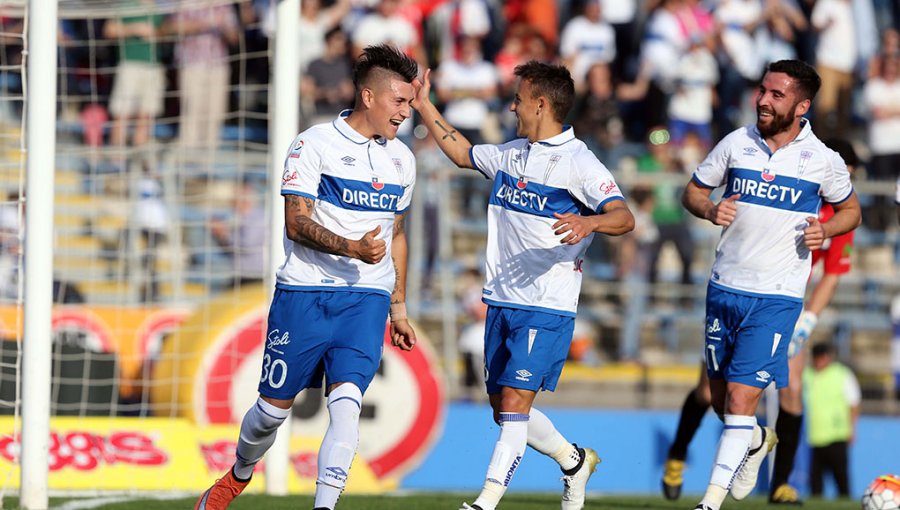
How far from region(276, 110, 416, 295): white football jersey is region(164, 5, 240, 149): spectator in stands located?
26.5 feet

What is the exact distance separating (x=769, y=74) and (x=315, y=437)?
6.09 meters

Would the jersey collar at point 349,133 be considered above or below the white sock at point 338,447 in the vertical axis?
above

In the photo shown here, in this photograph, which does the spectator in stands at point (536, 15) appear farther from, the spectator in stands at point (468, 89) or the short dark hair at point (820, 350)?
the short dark hair at point (820, 350)

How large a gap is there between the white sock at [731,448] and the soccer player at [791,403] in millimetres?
1598

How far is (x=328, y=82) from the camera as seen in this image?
17375 mm

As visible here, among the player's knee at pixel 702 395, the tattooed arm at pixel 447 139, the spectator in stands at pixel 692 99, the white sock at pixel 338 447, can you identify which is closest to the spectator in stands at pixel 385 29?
the spectator in stands at pixel 692 99

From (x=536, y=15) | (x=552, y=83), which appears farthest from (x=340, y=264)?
(x=536, y=15)

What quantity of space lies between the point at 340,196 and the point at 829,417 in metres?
10.6

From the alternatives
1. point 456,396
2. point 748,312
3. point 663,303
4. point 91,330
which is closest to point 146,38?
point 91,330

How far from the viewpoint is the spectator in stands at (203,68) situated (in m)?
16.0

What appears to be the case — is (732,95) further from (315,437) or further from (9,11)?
(9,11)

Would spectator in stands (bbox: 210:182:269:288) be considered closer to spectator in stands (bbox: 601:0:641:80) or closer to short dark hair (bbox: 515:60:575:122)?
spectator in stands (bbox: 601:0:641:80)

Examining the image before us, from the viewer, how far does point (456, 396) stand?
16109mm

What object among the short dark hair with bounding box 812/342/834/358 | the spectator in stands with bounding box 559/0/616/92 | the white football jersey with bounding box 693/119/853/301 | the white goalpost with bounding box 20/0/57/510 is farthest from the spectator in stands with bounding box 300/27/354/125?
the white football jersey with bounding box 693/119/853/301
